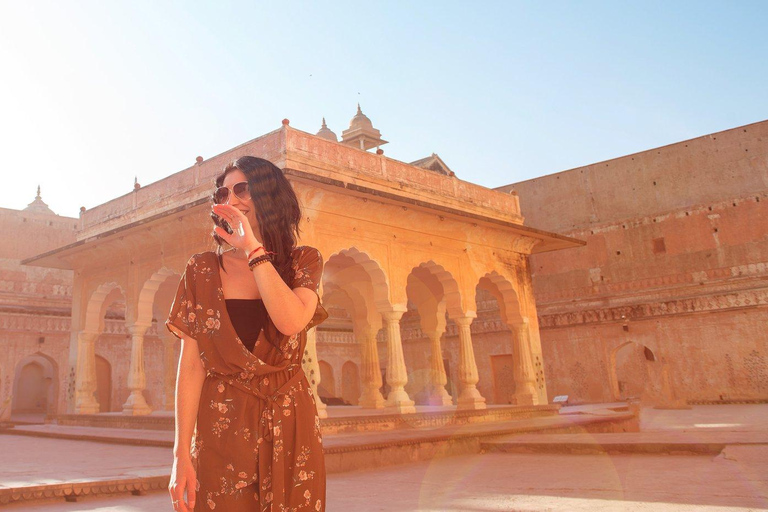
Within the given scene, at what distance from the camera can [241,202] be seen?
1745 millimetres

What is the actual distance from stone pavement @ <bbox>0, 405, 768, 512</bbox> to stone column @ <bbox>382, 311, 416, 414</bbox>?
10.2 feet

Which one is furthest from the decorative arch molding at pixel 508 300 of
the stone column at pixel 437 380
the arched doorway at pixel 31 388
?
the arched doorway at pixel 31 388

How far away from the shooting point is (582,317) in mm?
18078

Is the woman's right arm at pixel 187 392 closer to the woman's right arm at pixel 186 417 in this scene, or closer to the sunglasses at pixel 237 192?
the woman's right arm at pixel 186 417

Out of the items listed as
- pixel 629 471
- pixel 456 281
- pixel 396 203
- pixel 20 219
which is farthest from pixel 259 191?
pixel 20 219

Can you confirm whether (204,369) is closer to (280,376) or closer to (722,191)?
(280,376)

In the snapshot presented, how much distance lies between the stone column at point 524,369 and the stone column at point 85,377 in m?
8.67

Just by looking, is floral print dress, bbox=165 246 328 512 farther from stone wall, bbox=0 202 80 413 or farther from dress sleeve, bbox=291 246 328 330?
stone wall, bbox=0 202 80 413

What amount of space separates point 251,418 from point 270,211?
0.56 meters

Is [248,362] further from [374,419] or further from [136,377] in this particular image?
[136,377]

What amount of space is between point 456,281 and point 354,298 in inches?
108

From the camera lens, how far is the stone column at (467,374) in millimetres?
11734

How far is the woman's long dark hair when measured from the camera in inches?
68.6

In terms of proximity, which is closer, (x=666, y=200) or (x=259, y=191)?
(x=259, y=191)
